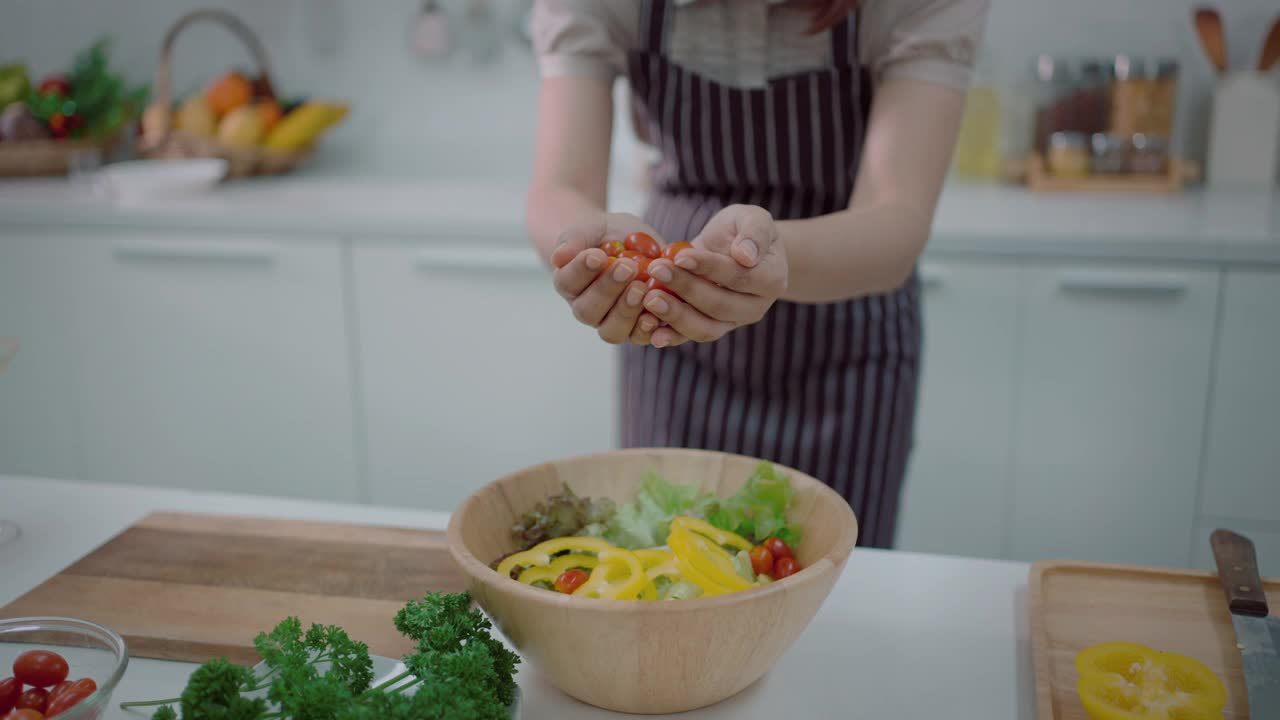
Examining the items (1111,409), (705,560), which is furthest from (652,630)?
(1111,409)

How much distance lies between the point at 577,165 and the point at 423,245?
91 centimetres

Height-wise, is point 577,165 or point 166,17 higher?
point 166,17

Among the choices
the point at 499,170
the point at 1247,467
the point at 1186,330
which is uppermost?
the point at 499,170

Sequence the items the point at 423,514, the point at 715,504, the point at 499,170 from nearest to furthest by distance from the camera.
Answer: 1. the point at 715,504
2. the point at 423,514
3. the point at 499,170

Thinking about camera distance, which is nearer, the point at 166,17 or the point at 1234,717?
the point at 1234,717

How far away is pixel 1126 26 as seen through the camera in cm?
227

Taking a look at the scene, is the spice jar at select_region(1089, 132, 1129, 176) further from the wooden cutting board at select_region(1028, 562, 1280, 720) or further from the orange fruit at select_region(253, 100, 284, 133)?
the orange fruit at select_region(253, 100, 284, 133)

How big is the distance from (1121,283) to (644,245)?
121cm

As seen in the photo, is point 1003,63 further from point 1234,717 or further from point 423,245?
point 1234,717

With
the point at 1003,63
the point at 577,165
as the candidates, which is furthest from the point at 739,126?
the point at 1003,63

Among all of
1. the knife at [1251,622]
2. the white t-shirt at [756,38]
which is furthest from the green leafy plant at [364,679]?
the white t-shirt at [756,38]

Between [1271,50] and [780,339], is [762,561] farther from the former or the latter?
[1271,50]

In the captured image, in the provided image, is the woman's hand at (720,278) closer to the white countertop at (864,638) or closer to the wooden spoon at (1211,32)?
the white countertop at (864,638)

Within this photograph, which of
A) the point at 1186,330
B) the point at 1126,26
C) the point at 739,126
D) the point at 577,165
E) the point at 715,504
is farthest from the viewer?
the point at 1126,26
